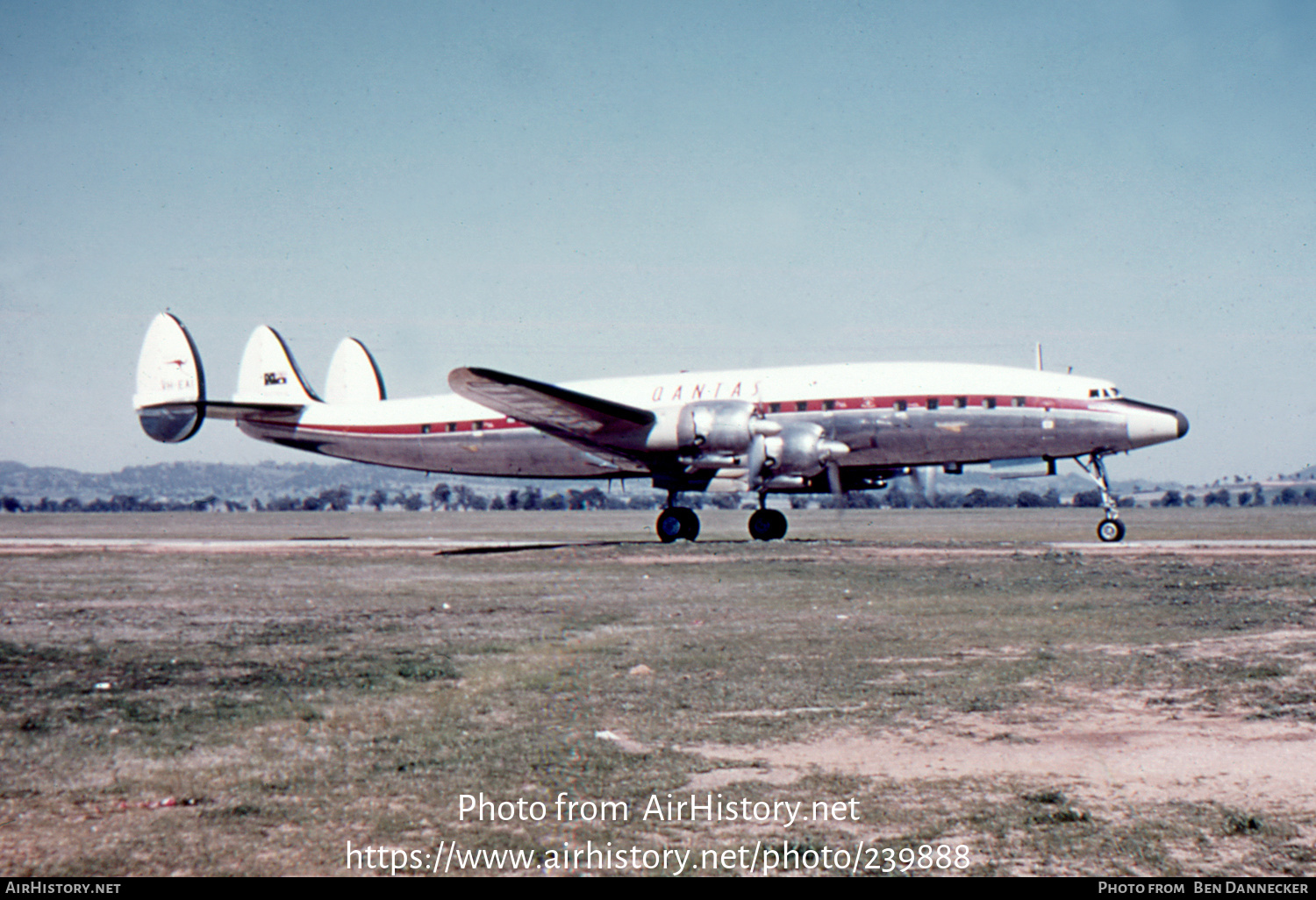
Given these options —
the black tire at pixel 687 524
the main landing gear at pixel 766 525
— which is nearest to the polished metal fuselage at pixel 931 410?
the black tire at pixel 687 524

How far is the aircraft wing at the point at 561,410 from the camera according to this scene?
24.3 m

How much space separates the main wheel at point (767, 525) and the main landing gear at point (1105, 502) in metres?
8.25

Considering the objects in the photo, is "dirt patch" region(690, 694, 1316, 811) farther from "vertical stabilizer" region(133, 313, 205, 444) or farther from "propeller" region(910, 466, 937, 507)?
"vertical stabilizer" region(133, 313, 205, 444)

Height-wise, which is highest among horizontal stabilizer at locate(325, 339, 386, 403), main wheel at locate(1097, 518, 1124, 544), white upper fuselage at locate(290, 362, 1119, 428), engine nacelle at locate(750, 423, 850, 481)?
horizontal stabilizer at locate(325, 339, 386, 403)

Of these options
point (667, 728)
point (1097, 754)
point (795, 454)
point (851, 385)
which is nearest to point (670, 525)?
point (795, 454)

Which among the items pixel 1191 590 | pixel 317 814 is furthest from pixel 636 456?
pixel 317 814

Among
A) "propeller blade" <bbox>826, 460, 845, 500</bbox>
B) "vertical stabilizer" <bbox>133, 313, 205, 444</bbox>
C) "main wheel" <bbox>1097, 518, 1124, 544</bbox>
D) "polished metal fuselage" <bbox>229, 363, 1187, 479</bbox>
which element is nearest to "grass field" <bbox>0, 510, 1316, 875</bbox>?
"propeller blade" <bbox>826, 460, 845, 500</bbox>

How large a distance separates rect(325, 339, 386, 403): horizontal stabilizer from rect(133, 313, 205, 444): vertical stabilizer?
19.3ft

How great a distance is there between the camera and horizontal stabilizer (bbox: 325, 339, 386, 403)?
38875 mm

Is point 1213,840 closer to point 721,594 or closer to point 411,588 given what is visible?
point 721,594

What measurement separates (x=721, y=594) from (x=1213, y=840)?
36.1 feet

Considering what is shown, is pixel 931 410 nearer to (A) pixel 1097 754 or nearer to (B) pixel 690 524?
(B) pixel 690 524

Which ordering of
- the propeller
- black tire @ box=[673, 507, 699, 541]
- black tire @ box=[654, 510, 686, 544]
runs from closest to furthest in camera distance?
the propeller
black tire @ box=[654, 510, 686, 544]
black tire @ box=[673, 507, 699, 541]

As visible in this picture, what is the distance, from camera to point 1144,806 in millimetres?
5012
